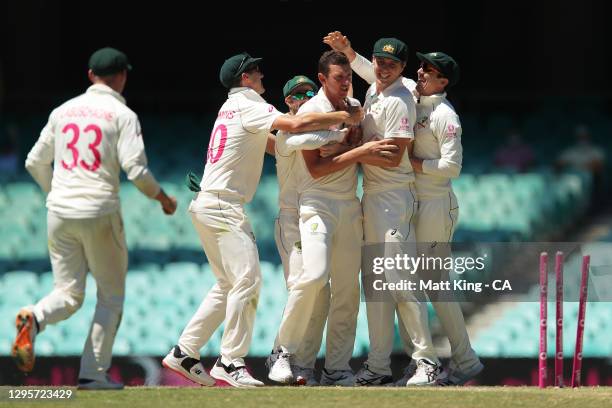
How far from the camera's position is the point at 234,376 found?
22.9 feet

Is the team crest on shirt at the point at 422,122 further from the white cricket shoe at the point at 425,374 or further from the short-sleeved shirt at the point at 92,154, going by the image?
the short-sleeved shirt at the point at 92,154

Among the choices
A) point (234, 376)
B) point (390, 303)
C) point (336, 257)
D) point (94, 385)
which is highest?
point (336, 257)

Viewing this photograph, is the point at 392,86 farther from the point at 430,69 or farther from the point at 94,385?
the point at 94,385

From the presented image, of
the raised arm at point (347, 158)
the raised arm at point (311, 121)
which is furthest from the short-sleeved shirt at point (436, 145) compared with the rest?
the raised arm at point (311, 121)

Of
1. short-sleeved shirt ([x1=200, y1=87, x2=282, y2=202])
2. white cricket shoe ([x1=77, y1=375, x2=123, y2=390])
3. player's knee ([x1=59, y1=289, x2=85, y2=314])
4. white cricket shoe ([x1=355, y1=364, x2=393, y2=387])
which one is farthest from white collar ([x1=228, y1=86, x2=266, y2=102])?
white cricket shoe ([x1=77, y1=375, x2=123, y2=390])

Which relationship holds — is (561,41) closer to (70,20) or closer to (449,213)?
(70,20)

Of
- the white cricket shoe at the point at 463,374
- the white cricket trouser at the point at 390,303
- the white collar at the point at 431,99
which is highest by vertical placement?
the white collar at the point at 431,99

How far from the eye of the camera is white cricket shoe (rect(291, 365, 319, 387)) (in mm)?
7176

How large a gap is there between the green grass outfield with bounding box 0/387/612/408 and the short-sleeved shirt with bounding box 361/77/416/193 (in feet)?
4.04

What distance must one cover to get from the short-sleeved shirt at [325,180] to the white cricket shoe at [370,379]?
1.04 metres

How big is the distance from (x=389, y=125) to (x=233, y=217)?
1.04 meters

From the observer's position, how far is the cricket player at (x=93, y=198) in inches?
245

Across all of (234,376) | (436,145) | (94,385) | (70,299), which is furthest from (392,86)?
(94,385)

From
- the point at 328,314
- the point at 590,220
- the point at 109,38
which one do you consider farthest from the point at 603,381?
the point at 109,38
